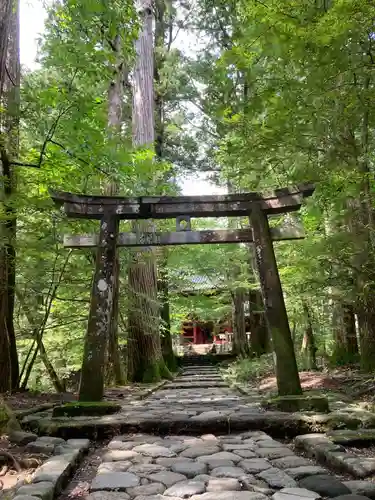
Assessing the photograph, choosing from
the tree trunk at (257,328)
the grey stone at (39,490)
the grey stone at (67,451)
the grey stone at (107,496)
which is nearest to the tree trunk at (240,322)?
the tree trunk at (257,328)

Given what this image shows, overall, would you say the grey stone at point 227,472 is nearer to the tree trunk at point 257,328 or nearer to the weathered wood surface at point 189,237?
the weathered wood surface at point 189,237

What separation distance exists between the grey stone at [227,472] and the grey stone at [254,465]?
0.08 meters

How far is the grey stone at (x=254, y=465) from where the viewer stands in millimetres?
3568

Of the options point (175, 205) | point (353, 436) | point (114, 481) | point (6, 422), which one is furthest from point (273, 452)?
point (175, 205)

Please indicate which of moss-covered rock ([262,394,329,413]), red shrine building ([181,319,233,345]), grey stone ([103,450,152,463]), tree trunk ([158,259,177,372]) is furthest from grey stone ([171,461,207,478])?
red shrine building ([181,319,233,345])

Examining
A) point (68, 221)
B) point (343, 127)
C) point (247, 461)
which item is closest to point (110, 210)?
point (68, 221)

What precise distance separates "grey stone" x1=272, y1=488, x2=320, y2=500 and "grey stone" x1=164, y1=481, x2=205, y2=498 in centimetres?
53

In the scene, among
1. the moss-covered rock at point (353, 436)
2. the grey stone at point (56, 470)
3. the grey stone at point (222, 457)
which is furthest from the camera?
the moss-covered rock at point (353, 436)

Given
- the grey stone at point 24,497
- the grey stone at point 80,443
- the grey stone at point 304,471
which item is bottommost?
the grey stone at point 304,471

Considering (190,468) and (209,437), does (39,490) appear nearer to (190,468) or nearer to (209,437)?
(190,468)

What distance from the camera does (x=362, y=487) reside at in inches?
116

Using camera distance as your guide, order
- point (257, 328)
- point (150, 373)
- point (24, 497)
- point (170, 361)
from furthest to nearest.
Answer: point (257, 328)
point (170, 361)
point (150, 373)
point (24, 497)

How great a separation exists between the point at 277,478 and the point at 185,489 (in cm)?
72

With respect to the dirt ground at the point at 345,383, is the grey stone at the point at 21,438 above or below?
above
